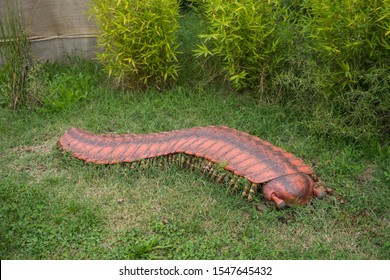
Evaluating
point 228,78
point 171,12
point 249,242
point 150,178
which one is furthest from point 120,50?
point 249,242

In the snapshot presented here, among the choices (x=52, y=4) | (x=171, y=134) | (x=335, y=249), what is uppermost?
(x=52, y=4)

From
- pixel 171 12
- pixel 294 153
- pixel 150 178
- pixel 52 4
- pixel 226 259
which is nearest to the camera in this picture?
pixel 226 259

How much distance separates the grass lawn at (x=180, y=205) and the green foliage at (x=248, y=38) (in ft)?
1.06

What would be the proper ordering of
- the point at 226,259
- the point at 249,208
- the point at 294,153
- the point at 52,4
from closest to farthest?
the point at 226,259 → the point at 249,208 → the point at 294,153 → the point at 52,4

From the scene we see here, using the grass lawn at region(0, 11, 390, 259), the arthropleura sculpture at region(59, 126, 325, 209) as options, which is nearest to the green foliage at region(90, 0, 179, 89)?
the grass lawn at region(0, 11, 390, 259)

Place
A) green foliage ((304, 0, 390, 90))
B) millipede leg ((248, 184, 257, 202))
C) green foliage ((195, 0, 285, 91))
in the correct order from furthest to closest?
green foliage ((195, 0, 285, 91)) → green foliage ((304, 0, 390, 90)) → millipede leg ((248, 184, 257, 202))

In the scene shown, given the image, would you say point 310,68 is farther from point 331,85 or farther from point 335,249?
point 335,249

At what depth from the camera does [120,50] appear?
17.7ft

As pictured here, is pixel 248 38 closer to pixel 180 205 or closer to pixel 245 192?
pixel 245 192

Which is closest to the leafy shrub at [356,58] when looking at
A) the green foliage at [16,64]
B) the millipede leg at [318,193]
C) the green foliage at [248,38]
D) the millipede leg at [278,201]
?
the green foliage at [248,38]

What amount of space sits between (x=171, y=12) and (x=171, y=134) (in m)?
1.44

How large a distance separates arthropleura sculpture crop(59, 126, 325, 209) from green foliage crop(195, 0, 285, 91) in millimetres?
959

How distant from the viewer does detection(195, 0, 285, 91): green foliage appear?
475cm

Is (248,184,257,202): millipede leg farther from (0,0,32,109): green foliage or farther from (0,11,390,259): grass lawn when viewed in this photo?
(0,0,32,109): green foliage
